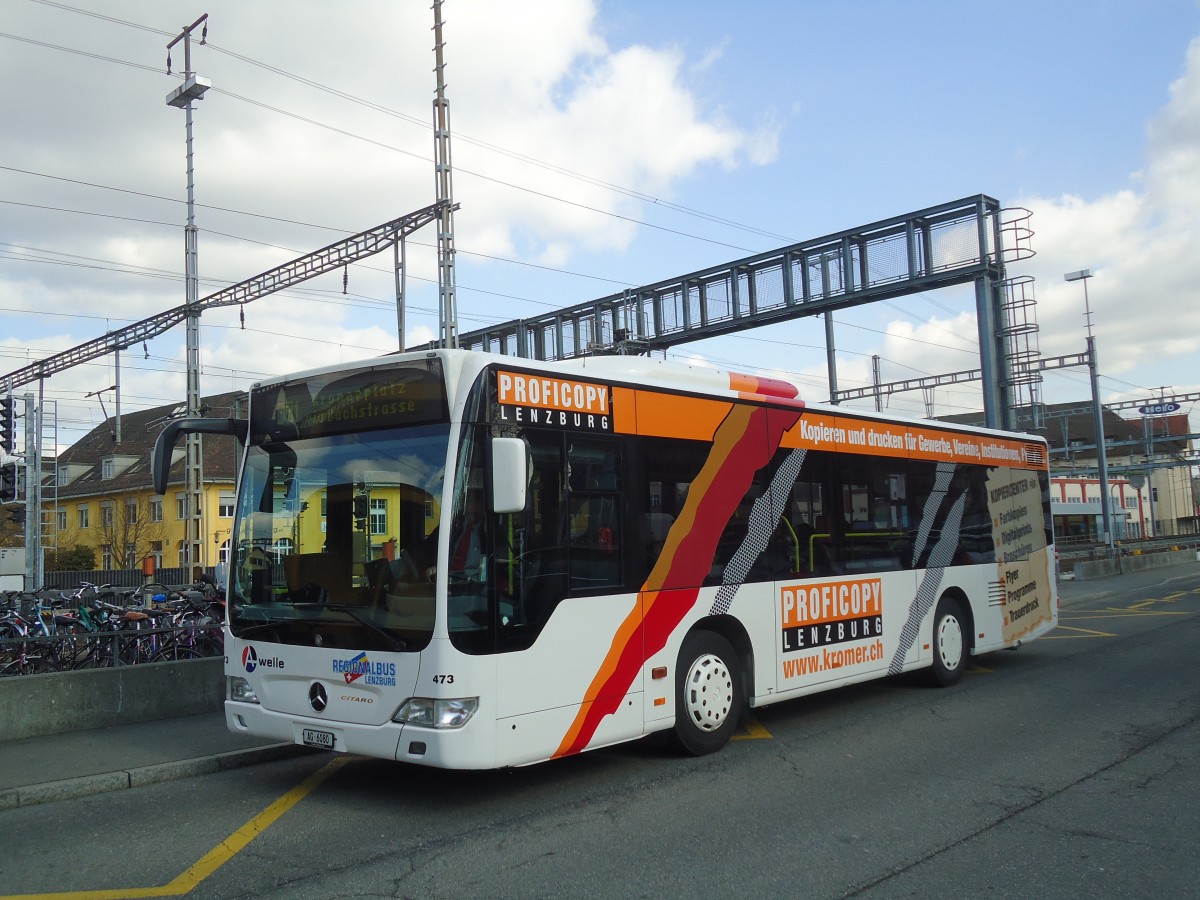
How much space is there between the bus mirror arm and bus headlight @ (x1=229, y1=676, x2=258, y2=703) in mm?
1497

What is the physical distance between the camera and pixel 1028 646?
16.0m

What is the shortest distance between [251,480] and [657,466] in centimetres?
307

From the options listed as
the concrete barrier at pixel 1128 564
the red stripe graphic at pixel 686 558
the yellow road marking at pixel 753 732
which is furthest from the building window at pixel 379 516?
the concrete barrier at pixel 1128 564

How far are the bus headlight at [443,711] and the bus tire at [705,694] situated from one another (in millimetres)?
2091

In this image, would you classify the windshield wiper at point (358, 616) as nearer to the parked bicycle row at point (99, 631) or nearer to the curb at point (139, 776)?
the curb at point (139, 776)

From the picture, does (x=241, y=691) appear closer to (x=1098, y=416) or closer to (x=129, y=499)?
(x=1098, y=416)

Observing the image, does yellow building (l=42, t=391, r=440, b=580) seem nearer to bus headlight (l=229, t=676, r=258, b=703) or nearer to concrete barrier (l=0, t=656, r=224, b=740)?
concrete barrier (l=0, t=656, r=224, b=740)

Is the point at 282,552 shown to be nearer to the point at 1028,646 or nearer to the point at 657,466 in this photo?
the point at 657,466

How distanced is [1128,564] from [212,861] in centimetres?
3692

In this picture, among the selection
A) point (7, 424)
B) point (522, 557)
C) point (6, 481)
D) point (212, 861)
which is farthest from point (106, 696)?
point (7, 424)

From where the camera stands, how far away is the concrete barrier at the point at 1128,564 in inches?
1288

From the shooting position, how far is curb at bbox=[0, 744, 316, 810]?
7336 millimetres

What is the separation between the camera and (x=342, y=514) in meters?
7.03

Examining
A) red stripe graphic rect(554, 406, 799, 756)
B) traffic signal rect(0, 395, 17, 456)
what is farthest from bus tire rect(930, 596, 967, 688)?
traffic signal rect(0, 395, 17, 456)
